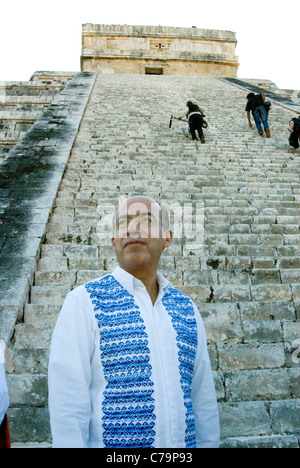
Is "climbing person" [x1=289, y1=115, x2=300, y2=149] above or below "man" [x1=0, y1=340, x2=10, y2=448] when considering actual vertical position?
above

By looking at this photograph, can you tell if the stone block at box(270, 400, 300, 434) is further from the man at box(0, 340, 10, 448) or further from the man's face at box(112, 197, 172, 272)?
the man at box(0, 340, 10, 448)

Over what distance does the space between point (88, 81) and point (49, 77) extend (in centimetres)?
419

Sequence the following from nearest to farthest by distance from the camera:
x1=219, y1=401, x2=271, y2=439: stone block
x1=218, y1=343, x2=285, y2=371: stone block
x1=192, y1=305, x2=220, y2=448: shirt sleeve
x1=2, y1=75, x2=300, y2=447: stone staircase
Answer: x1=192, y1=305, x2=220, y2=448: shirt sleeve
x1=219, y1=401, x2=271, y2=439: stone block
x1=2, y1=75, x2=300, y2=447: stone staircase
x1=218, y1=343, x2=285, y2=371: stone block

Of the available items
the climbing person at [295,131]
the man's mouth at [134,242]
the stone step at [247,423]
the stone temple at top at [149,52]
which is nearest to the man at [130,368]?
the man's mouth at [134,242]

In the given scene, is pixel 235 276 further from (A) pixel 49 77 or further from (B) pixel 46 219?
(A) pixel 49 77


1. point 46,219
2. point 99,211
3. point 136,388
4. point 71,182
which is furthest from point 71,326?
point 71,182

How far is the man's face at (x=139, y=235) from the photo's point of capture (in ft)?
6.47

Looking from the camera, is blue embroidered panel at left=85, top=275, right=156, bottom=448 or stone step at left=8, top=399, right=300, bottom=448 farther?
stone step at left=8, top=399, right=300, bottom=448

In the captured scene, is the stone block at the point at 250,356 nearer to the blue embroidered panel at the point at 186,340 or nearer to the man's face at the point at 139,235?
the blue embroidered panel at the point at 186,340

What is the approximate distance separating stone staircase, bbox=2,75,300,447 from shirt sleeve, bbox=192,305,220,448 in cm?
68

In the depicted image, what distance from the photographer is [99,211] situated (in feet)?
17.3

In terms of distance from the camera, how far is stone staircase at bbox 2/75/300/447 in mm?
2730

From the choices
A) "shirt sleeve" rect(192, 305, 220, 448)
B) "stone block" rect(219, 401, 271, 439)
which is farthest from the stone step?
"shirt sleeve" rect(192, 305, 220, 448)

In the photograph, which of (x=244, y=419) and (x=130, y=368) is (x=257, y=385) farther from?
(x=130, y=368)
